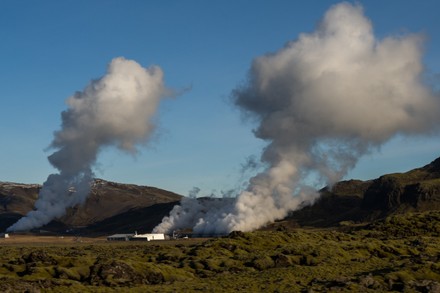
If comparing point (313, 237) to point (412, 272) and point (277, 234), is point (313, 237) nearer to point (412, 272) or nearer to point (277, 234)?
point (277, 234)

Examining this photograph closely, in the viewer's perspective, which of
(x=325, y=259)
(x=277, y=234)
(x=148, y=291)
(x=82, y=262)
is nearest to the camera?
(x=148, y=291)

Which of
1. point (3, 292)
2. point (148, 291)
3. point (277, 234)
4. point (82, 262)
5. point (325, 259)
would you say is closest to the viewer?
point (3, 292)

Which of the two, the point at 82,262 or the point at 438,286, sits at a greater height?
the point at 82,262

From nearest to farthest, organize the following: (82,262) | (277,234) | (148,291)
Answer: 1. (148,291)
2. (82,262)
3. (277,234)

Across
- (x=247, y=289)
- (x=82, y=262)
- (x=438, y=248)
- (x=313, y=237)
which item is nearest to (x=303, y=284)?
(x=247, y=289)

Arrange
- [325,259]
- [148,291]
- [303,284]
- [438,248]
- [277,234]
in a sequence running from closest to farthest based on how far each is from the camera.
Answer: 1. [148,291]
2. [303,284]
3. [325,259]
4. [438,248]
5. [277,234]

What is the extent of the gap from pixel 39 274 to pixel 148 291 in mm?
20235

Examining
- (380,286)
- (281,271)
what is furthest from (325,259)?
(380,286)

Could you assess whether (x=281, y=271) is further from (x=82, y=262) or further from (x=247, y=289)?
(x=82, y=262)

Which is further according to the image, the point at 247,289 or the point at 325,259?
the point at 325,259

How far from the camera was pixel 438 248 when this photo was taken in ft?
488

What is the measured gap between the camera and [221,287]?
265 ft

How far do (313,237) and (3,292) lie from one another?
472ft

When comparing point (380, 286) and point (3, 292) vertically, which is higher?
point (3, 292)
